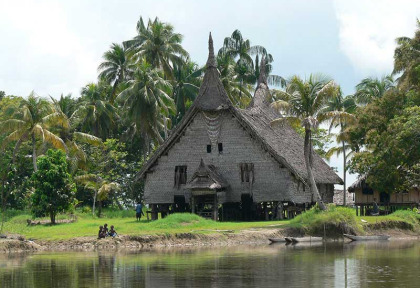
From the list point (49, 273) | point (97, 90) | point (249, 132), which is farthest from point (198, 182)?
point (97, 90)

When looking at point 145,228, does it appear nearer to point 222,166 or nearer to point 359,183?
point 222,166

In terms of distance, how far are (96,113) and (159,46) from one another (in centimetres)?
779

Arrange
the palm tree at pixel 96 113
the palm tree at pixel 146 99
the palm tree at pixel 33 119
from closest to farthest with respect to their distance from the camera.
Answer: the palm tree at pixel 33 119, the palm tree at pixel 146 99, the palm tree at pixel 96 113

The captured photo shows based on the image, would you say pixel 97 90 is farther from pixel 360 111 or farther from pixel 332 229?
pixel 332 229

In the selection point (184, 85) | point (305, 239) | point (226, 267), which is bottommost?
point (226, 267)

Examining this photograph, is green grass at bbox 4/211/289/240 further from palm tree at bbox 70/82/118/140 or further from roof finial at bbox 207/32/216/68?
palm tree at bbox 70/82/118/140

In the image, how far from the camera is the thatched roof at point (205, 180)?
47.8 metres

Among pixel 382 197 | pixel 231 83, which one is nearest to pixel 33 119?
pixel 231 83

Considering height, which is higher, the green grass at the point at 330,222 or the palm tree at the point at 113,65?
the palm tree at the point at 113,65

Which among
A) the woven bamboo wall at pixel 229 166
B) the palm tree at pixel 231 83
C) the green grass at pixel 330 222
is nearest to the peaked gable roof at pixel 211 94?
the woven bamboo wall at pixel 229 166

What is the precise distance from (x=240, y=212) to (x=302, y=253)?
19459 millimetres

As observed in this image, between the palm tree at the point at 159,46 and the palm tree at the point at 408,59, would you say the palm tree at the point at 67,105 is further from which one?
the palm tree at the point at 408,59

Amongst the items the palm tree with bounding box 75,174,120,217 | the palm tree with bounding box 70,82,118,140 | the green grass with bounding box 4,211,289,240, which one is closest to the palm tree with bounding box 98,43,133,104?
the palm tree with bounding box 70,82,118,140

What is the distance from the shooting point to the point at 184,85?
71.8m
